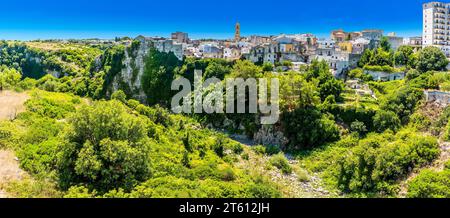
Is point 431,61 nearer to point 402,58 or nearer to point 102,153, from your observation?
point 402,58

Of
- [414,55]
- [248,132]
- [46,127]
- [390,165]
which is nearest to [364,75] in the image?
[414,55]

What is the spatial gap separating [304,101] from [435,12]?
99.0 feet

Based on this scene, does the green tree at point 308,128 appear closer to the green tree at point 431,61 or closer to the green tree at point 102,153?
the green tree at point 431,61

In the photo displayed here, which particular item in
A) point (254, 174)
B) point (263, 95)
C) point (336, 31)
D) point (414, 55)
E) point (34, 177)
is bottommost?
point (254, 174)

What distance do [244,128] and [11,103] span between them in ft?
63.9

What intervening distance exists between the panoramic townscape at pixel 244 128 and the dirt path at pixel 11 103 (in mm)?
163

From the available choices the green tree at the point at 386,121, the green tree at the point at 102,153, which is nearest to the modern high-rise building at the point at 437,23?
the green tree at the point at 386,121

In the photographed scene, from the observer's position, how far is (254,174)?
26984mm

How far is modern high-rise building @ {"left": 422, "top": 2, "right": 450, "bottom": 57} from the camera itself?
5297 cm

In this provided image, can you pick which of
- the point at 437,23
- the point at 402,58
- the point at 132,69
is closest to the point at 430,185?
the point at 402,58

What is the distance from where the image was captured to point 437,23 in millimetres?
53094

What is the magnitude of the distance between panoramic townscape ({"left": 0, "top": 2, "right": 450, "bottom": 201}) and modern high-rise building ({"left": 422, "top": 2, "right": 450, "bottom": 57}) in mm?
152

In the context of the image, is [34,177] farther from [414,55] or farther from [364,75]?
[414,55]

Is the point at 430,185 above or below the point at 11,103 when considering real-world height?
below
